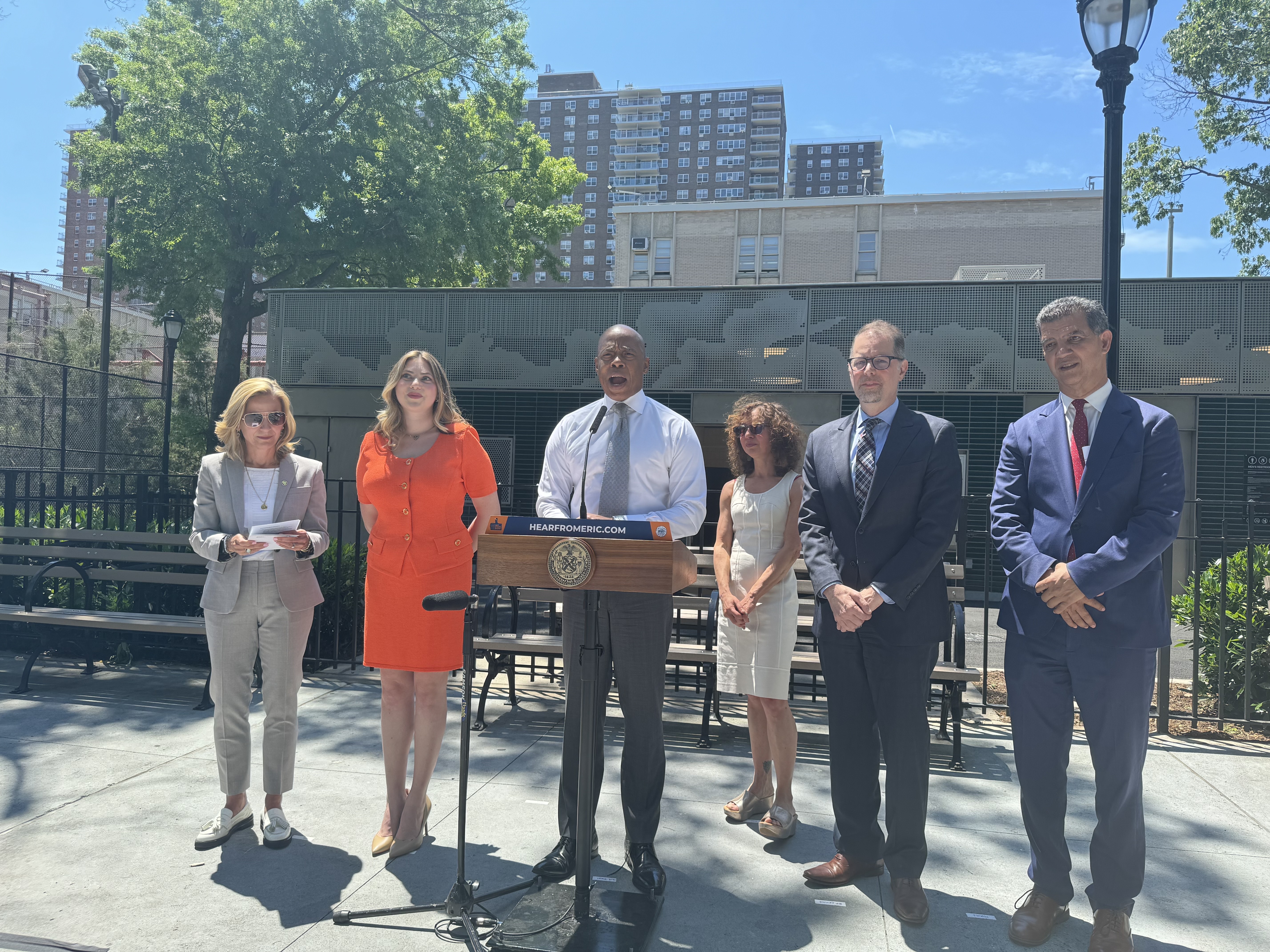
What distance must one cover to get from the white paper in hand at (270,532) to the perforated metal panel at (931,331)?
527 inches

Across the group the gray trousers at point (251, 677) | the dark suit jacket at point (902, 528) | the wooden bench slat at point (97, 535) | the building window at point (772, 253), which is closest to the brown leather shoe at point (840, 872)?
the dark suit jacket at point (902, 528)

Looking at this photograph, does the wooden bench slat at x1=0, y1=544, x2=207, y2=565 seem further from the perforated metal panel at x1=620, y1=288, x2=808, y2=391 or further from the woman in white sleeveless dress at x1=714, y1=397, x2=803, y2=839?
the perforated metal panel at x1=620, y1=288, x2=808, y2=391

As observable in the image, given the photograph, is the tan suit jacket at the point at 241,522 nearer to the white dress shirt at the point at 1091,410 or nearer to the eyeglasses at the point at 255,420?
the eyeglasses at the point at 255,420

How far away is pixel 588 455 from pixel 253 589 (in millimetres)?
1804

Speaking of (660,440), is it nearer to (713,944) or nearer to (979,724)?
(713,944)

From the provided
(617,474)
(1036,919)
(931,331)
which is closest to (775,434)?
(617,474)

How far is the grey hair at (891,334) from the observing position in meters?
3.65

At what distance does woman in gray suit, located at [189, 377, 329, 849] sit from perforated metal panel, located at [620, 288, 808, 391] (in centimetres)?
1285

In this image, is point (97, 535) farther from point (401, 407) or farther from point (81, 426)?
point (81, 426)

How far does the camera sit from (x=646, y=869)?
3.46m

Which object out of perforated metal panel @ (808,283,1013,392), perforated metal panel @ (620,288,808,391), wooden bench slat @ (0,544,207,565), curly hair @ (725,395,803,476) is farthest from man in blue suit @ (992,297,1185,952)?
perforated metal panel @ (620,288,808,391)

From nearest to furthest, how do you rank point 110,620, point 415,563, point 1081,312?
point 1081,312, point 415,563, point 110,620

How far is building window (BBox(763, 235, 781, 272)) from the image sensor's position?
136ft

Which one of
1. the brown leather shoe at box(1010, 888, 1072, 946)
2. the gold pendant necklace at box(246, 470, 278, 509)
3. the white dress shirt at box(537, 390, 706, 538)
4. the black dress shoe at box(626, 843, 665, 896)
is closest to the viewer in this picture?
the brown leather shoe at box(1010, 888, 1072, 946)
